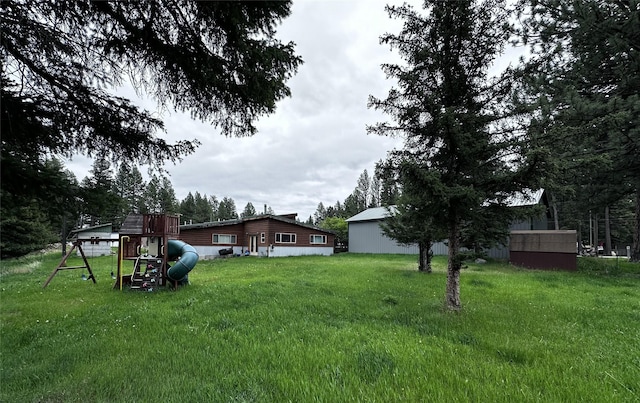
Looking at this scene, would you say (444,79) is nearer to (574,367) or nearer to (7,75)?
(574,367)

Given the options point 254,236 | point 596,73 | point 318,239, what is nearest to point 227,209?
point 318,239

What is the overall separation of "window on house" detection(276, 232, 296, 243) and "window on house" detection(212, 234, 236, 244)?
12.4 feet

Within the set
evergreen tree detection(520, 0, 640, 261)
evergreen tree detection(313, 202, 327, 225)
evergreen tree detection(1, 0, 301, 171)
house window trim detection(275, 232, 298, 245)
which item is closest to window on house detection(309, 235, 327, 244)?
house window trim detection(275, 232, 298, 245)

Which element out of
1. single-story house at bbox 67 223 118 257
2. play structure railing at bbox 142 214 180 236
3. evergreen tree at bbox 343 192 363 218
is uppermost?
evergreen tree at bbox 343 192 363 218

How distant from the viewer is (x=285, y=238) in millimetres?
25641

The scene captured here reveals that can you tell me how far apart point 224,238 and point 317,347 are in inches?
871

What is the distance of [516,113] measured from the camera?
20.6 feet

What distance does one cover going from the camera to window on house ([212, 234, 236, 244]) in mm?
24234

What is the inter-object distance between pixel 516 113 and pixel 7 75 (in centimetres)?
790

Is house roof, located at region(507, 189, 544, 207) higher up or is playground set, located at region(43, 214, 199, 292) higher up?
house roof, located at region(507, 189, 544, 207)

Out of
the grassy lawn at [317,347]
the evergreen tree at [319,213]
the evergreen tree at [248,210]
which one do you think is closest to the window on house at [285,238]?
the grassy lawn at [317,347]

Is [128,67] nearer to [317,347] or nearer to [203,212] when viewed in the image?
[317,347]

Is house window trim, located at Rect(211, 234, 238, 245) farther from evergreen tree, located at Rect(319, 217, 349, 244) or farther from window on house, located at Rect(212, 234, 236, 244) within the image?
evergreen tree, located at Rect(319, 217, 349, 244)

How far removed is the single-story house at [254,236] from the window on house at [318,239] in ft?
0.91
